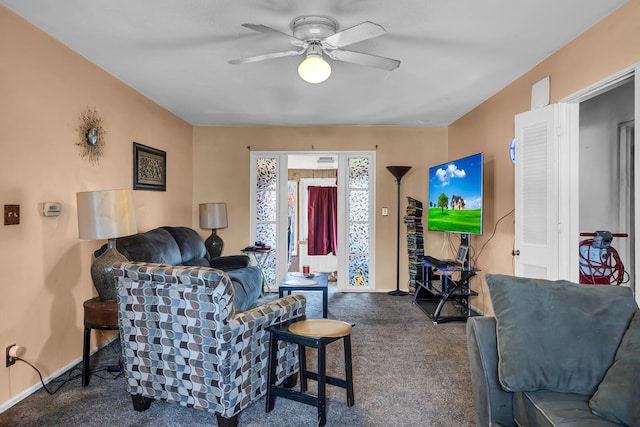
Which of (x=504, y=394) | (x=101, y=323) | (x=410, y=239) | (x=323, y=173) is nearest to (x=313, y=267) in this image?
(x=323, y=173)

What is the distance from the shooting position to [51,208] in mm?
2658

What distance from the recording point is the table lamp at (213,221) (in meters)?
5.12

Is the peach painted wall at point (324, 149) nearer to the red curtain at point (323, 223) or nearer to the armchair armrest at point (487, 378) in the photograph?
the red curtain at point (323, 223)

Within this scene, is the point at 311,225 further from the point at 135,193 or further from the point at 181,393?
the point at 181,393

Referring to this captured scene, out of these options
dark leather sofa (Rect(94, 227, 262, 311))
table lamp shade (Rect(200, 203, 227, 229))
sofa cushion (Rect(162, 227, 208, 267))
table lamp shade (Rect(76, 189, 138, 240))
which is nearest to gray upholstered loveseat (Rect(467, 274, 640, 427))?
dark leather sofa (Rect(94, 227, 262, 311))

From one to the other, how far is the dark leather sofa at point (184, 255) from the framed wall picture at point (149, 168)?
53 centimetres

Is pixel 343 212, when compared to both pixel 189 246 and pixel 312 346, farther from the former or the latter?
pixel 312 346

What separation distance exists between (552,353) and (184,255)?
3532 millimetres

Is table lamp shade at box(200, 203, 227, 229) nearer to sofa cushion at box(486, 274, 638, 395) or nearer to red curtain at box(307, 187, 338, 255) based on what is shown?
red curtain at box(307, 187, 338, 255)

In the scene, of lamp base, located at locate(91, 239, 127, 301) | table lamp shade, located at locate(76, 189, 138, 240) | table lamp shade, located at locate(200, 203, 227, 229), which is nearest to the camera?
table lamp shade, located at locate(76, 189, 138, 240)

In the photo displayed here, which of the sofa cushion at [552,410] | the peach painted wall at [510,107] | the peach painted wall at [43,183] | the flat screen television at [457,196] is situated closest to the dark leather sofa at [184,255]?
the peach painted wall at [43,183]

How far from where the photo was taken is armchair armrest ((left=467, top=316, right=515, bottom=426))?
5.57ft

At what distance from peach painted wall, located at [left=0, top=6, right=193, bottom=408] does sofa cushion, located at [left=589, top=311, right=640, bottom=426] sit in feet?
10.3

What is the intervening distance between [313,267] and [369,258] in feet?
7.77
